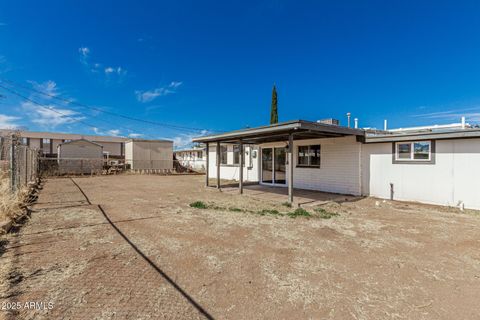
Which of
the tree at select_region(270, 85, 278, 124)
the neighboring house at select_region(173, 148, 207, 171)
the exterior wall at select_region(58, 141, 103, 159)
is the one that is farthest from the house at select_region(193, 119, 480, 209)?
the exterior wall at select_region(58, 141, 103, 159)

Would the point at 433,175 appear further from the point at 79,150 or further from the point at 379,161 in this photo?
the point at 79,150

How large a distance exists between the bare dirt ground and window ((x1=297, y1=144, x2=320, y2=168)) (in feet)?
16.8

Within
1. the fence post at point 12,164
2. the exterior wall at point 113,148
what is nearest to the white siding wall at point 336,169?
the fence post at point 12,164

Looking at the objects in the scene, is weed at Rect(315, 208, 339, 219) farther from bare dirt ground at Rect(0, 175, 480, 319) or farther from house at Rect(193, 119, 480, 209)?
house at Rect(193, 119, 480, 209)

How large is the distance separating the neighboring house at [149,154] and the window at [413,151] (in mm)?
20486

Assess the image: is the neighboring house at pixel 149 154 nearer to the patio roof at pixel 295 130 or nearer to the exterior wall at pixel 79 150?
the exterior wall at pixel 79 150

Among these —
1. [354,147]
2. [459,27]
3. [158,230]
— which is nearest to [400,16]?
[459,27]

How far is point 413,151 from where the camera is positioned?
7926mm

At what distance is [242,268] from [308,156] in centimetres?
861

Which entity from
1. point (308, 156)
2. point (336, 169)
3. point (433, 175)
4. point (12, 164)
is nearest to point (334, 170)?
point (336, 169)

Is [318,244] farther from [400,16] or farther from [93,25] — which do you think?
[93,25]

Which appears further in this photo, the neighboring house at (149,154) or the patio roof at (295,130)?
the neighboring house at (149,154)

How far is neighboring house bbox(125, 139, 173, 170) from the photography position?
22828mm

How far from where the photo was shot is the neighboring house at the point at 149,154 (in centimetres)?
2283
